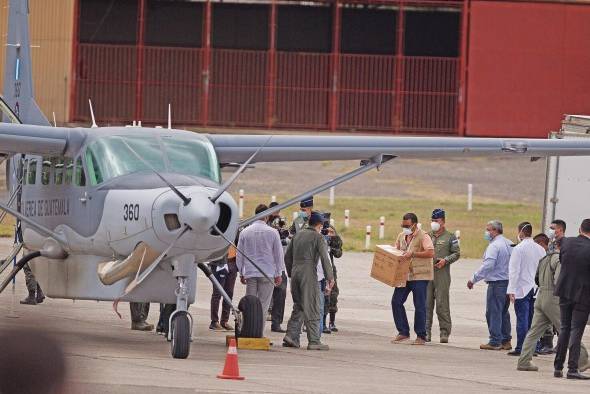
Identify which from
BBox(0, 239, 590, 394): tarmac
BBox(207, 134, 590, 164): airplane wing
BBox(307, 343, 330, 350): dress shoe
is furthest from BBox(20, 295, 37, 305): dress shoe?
BBox(307, 343, 330, 350): dress shoe

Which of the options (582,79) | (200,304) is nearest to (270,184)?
(582,79)

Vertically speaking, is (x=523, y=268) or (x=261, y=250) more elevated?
(x=261, y=250)

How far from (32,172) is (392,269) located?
487cm

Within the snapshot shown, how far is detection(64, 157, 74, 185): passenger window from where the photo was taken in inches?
602

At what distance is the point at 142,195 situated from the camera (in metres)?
13.5

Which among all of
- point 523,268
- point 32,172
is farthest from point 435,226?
point 32,172

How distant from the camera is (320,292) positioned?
15.6 metres

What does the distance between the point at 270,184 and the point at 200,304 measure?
21815 mm

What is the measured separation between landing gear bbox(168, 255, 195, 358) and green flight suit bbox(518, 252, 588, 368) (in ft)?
11.8

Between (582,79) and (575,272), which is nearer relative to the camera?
(575,272)

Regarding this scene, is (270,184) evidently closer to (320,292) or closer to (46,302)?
(46,302)

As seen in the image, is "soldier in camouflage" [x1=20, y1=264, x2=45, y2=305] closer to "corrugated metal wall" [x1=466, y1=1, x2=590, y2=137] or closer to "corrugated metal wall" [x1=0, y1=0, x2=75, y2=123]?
"corrugated metal wall" [x1=0, y1=0, x2=75, y2=123]

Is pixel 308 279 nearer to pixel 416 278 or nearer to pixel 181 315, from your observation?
pixel 416 278

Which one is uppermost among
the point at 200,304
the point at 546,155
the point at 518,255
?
the point at 546,155
